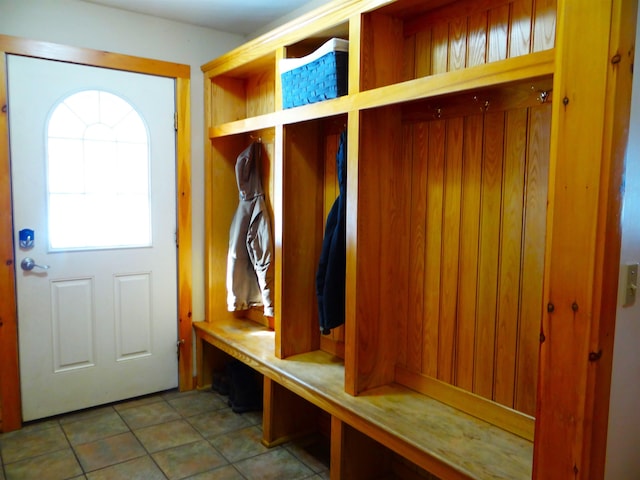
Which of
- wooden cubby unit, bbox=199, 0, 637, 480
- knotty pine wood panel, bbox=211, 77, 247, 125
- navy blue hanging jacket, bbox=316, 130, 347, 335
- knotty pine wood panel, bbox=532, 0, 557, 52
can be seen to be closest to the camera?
wooden cubby unit, bbox=199, 0, 637, 480

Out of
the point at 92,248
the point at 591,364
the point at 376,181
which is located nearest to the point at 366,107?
the point at 376,181

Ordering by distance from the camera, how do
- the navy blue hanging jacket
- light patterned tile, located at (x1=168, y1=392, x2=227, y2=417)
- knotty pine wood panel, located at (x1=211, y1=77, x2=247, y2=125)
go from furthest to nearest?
knotty pine wood panel, located at (x1=211, y1=77, x2=247, y2=125) → light patterned tile, located at (x1=168, y1=392, x2=227, y2=417) → the navy blue hanging jacket

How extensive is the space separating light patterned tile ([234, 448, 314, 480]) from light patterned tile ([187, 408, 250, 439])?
352 mm

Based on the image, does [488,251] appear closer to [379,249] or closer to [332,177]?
[379,249]

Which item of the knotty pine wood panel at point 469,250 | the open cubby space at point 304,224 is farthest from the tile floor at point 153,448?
the knotty pine wood panel at point 469,250

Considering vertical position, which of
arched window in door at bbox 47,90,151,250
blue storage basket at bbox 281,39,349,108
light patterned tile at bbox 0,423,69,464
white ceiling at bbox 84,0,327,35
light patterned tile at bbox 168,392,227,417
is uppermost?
white ceiling at bbox 84,0,327,35

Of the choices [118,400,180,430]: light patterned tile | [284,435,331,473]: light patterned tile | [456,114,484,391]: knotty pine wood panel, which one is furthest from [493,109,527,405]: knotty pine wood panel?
[118,400,180,430]: light patterned tile

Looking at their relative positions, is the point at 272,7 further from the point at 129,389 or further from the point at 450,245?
the point at 129,389

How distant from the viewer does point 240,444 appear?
266 cm

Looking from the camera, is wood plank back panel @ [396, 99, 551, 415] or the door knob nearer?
wood plank back panel @ [396, 99, 551, 415]

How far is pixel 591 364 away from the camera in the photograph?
1.28 m

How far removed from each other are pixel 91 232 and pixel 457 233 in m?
2.16

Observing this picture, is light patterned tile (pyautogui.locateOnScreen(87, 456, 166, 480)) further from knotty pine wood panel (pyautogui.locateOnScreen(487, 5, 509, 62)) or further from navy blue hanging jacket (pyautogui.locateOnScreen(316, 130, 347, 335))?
knotty pine wood panel (pyautogui.locateOnScreen(487, 5, 509, 62))

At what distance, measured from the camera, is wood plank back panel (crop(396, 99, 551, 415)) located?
1761 millimetres
